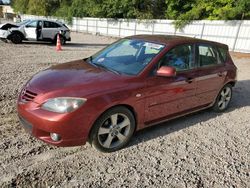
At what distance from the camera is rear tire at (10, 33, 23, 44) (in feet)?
52.3

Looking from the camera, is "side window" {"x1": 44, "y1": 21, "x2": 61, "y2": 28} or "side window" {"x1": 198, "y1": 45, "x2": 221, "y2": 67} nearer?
"side window" {"x1": 198, "y1": 45, "x2": 221, "y2": 67}

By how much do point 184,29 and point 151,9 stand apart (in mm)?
7186

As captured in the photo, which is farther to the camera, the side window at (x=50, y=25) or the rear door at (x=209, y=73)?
the side window at (x=50, y=25)

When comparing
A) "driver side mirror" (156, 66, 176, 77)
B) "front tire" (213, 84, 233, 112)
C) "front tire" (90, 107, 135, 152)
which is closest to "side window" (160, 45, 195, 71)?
"driver side mirror" (156, 66, 176, 77)

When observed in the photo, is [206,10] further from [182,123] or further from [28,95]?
[28,95]

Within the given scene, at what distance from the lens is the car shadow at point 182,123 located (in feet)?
14.9

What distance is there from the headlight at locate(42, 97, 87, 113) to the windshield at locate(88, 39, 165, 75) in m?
0.99

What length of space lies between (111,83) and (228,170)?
203cm

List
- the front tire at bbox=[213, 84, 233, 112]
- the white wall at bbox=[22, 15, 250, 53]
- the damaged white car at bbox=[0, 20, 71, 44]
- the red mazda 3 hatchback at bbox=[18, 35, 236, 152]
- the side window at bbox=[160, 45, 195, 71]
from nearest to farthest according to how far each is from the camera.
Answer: the red mazda 3 hatchback at bbox=[18, 35, 236, 152] → the side window at bbox=[160, 45, 195, 71] → the front tire at bbox=[213, 84, 233, 112] → the damaged white car at bbox=[0, 20, 71, 44] → the white wall at bbox=[22, 15, 250, 53]

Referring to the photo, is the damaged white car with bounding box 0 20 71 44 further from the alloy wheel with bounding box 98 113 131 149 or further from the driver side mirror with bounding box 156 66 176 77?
the alloy wheel with bounding box 98 113 131 149

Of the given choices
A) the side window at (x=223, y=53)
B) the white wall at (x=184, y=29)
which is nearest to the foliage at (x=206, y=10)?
the white wall at (x=184, y=29)

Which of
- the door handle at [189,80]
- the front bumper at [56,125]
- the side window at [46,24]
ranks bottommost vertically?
the side window at [46,24]

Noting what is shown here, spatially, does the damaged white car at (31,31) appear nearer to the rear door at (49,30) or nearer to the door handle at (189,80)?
the rear door at (49,30)

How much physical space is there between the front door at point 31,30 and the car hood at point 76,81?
42.6ft
